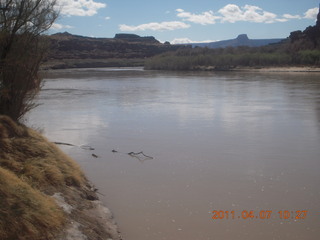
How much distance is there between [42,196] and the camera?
428 centimetres

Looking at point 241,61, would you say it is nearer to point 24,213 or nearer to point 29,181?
point 29,181

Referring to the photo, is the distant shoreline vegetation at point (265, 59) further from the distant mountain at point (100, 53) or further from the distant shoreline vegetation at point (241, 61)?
the distant mountain at point (100, 53)

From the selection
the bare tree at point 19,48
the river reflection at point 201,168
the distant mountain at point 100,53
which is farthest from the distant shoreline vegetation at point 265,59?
the bare tree at point 19,48

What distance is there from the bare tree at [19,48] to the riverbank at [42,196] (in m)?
0.82

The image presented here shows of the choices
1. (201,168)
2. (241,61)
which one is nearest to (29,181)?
(201,168)

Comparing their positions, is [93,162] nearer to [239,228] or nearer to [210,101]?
[239,228]

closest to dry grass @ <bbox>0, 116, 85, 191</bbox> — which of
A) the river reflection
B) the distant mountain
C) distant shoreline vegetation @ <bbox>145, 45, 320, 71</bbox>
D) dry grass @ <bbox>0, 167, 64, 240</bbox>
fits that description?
dry grass @ <bbox>0, 167, 64, 240</bbox>

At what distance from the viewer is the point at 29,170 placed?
16.6 ft

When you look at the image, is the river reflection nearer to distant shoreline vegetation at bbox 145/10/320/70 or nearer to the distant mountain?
distant shoreline vegetation at bbox 145/10/320/70

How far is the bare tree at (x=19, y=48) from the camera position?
6875 mm

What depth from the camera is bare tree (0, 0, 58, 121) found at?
22.6ft

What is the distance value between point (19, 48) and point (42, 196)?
3901mm

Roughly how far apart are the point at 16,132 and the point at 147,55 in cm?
11223
